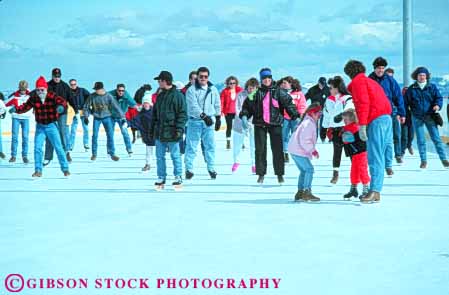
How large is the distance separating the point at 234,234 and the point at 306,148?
2.77 metres

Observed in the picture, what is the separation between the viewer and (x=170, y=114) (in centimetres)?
1166

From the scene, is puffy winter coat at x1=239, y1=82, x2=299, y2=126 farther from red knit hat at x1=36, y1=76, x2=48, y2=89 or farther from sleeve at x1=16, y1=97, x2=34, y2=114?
sleeve at x1=16, y1=97, x2=34, y2=114

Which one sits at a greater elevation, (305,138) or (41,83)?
(41,83)

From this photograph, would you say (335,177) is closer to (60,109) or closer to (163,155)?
(163,155)

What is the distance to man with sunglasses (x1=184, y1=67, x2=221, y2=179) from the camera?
44.7 ft

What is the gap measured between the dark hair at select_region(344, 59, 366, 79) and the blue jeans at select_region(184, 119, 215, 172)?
13.8 ft

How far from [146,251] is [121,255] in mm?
264

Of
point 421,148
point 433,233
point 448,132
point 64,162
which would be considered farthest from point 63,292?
point 448,132

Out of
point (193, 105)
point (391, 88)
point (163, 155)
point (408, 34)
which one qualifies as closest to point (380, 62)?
point (391, 88)

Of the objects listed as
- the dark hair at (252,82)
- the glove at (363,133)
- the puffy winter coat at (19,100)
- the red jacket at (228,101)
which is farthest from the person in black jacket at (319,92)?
the glove at (363,133)

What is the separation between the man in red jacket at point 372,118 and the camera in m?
9.90

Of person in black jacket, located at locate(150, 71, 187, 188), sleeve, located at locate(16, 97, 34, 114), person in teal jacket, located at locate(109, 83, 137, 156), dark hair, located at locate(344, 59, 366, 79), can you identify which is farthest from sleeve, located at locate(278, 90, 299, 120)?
person in teal jacket, located at locate(109, 83, 137, 156)

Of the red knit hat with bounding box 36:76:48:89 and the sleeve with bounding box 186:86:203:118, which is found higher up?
the red knit hat with bounding box 36:76:48:89

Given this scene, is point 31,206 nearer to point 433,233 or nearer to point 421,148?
point 433,233
